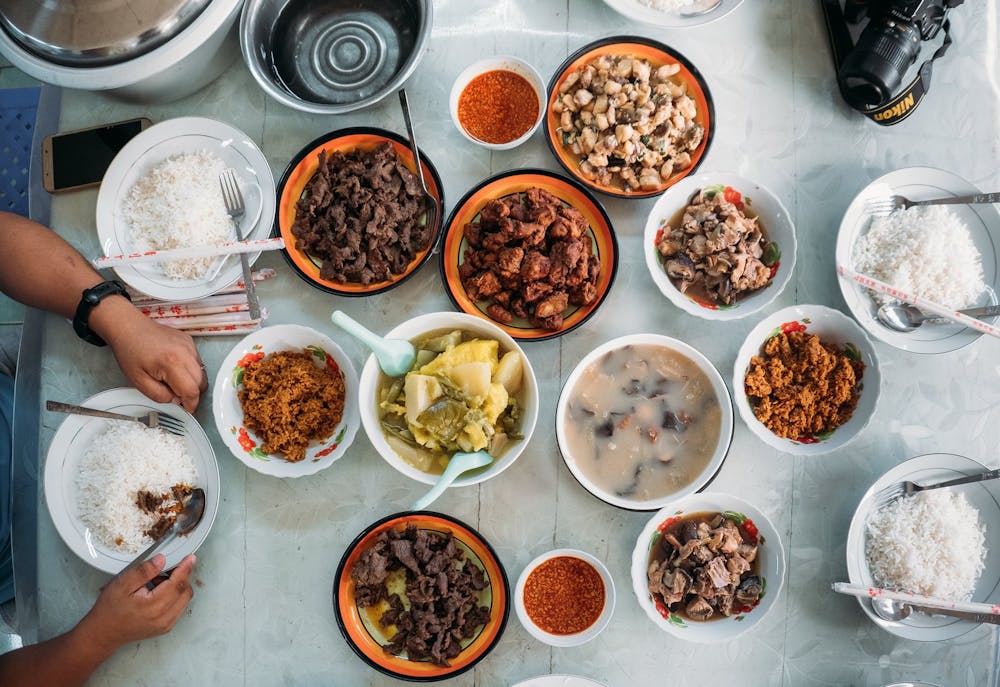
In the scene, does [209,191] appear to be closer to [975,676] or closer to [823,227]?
[823,227]

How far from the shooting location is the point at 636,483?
5.81 feet

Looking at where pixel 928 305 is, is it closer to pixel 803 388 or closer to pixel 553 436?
pixel 803 388

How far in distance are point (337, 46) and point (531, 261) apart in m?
0.84

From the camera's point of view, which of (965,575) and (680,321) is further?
(680,321)

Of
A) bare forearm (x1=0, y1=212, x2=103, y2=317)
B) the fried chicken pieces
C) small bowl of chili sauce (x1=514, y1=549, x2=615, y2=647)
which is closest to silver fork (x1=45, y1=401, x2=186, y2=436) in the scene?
bare forearm (x1=0, y1=212, x2=103, y2=317)

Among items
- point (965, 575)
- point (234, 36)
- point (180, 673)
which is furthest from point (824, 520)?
point (234, 36)

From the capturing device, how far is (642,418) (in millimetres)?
1805

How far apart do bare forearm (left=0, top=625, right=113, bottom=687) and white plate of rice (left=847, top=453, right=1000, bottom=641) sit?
1880mm

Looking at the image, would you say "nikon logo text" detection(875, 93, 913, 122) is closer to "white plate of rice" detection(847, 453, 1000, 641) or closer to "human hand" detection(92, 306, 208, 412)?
"white plate of rice" detection(847, 453, 1000, 641)

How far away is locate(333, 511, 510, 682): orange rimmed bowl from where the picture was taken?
171cm

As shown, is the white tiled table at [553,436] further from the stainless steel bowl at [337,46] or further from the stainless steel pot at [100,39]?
the stainless steel pot at [100,39]

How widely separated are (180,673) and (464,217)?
140 centimetres

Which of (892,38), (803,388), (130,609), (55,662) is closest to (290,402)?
(130,609)

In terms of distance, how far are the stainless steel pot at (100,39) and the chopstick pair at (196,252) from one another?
1.32 ft
